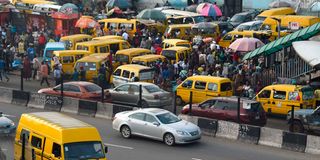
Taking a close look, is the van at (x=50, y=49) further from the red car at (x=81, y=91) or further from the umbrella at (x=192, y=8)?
the umbrella at (x=192, y=8)

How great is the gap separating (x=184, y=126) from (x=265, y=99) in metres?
5.93

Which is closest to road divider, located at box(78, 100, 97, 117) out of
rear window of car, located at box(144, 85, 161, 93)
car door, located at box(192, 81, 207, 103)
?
rear window of car, located at box(144, 85, 161, 93)

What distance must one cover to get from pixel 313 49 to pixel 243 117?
170 inches

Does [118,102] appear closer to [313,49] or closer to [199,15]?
[313,49]

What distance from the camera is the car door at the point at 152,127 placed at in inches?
1026

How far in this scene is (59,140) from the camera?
20109 mm

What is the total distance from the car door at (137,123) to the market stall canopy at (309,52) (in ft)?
21.3

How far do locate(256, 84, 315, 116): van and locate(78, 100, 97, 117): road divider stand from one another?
689cm

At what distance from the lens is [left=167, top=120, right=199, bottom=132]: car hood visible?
84.9 feet

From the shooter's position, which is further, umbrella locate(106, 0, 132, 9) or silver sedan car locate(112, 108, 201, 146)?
umbrella locate(106, 0, 132, 9)

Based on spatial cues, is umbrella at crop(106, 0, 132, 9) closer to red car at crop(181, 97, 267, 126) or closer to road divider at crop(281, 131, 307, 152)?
red car at crop(181, 97, 267, 126)

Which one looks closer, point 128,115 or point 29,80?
point 128,115

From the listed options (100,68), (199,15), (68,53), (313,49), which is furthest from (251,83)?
(199,15)

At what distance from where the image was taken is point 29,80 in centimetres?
3988
